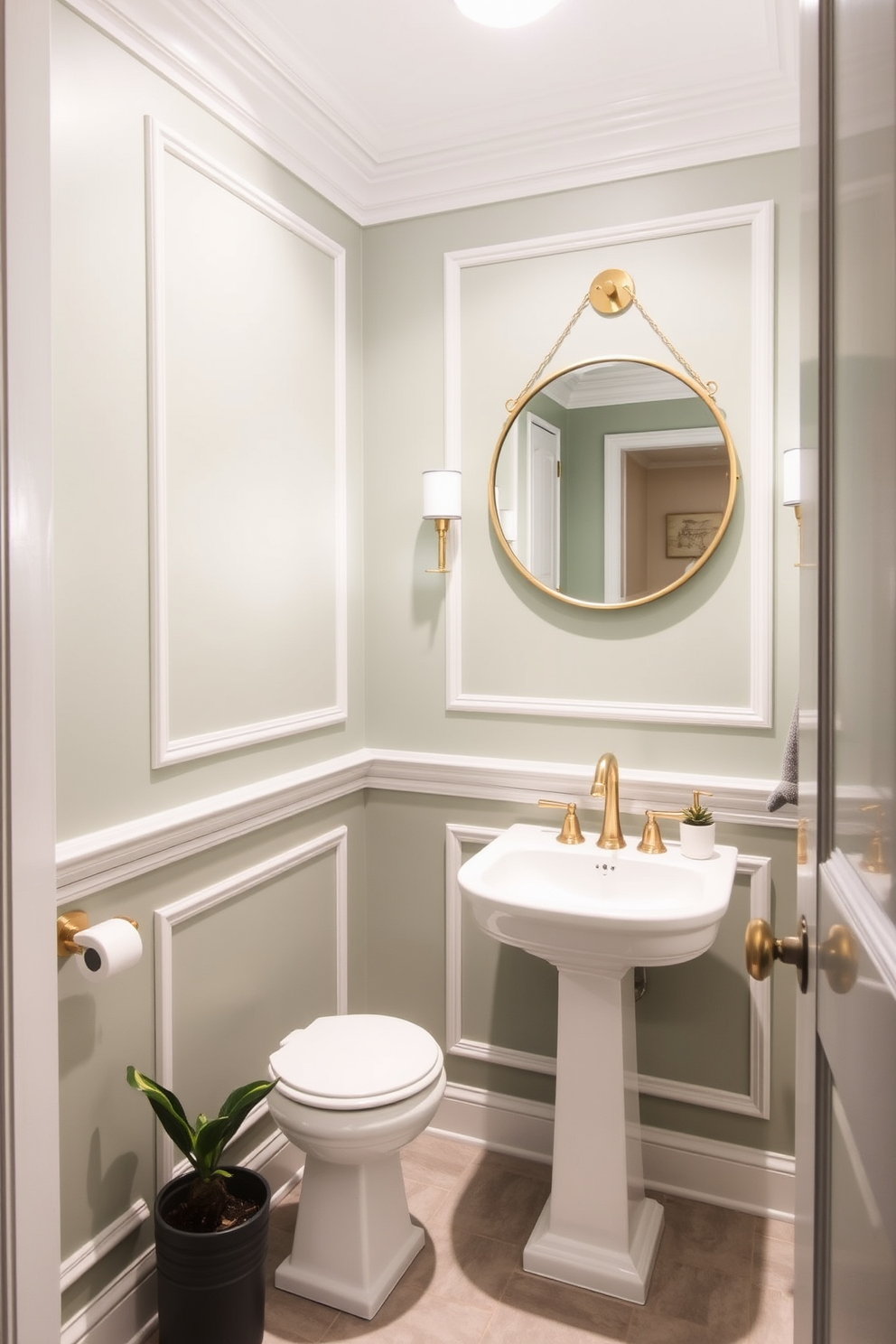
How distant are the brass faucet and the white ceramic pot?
149mm

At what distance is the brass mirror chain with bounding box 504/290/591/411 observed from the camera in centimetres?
228

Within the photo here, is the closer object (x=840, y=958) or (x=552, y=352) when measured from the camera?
(x=840, y=958)

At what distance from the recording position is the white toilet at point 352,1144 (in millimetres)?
1749

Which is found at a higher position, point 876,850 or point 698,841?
point 876,850

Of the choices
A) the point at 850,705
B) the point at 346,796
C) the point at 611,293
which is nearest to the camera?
the point at 850,705

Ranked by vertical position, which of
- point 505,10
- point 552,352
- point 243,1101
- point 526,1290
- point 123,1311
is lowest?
point 526,1290

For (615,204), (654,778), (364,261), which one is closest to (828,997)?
(654,778)

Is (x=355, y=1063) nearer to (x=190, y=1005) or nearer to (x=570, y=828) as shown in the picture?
(x=190, y=1005)

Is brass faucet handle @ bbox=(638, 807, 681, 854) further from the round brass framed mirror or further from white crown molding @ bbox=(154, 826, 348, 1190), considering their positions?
white crown molding @ bbox=(154, 826, 348, 1190)

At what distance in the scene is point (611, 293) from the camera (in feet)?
7.38

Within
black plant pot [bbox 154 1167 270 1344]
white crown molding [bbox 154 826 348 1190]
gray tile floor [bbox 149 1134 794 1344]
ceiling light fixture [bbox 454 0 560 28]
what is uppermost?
ceiling light fixture [bbox 454 0 560 28]

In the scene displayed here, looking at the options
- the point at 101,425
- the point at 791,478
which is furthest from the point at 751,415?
the point at 101,425

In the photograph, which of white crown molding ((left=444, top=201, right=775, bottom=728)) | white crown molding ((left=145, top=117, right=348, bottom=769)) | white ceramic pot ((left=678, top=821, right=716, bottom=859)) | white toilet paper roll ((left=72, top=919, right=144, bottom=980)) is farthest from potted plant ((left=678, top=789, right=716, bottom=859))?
white toilet paper roll ((left=72, top=919, right=144, bottom=980))

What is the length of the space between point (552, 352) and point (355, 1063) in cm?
171
